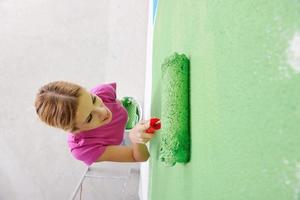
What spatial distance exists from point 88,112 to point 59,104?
78 mm

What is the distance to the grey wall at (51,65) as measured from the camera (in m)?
1.82

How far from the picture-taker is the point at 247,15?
21cm

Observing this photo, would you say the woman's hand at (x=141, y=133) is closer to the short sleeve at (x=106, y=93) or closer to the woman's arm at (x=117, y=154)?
the woman's arm at (x=117, y=154)

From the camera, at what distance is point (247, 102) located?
204 mm

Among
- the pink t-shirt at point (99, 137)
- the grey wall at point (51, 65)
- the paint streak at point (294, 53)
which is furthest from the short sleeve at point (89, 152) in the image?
the grey wall at point (51, 65)

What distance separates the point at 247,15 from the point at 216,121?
12 cm

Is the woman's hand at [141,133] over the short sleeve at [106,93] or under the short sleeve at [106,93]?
under

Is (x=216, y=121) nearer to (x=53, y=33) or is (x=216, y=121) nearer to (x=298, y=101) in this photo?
(x=298, y=101)

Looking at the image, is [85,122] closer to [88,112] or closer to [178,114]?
[88,112]

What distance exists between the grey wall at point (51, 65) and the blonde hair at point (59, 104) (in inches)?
44.0

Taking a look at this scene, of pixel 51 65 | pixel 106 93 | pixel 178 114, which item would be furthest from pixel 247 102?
pixel 51 65

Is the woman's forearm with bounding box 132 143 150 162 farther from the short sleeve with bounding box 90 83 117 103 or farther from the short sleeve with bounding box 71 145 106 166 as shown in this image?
the short sleeve with bounding box 90 83 117 103

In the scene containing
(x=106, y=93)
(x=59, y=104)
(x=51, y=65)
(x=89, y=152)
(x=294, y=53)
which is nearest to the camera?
(x=294, y=53)

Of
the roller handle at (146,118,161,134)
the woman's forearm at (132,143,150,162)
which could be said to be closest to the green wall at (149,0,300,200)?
the roller handle at (146,118,161,134)
